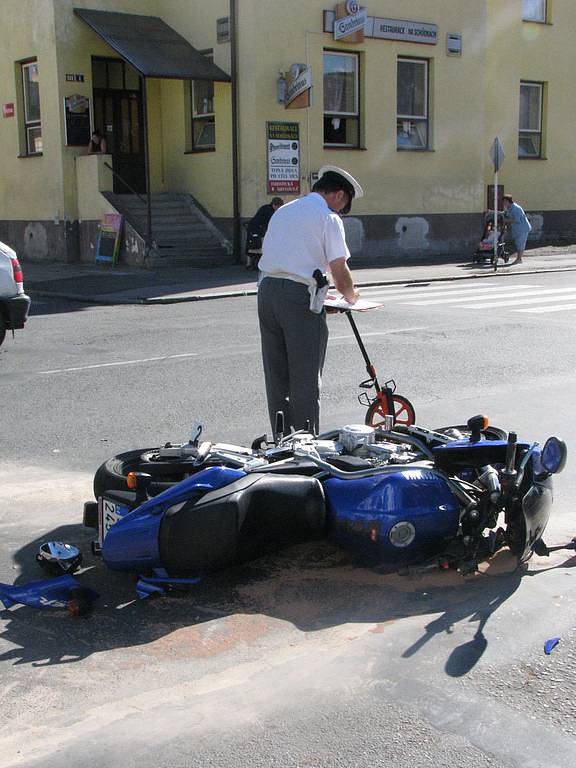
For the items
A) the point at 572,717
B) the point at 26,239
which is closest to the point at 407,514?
the point at 572,717

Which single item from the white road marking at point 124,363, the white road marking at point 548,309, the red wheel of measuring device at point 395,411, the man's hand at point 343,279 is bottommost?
the white road marking at point 548,309

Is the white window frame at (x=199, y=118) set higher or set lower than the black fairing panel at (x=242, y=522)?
higher

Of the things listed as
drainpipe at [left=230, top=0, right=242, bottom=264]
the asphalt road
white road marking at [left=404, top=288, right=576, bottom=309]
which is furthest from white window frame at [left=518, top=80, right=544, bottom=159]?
the asphalt road

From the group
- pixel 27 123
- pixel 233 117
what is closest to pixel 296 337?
pixel 233 117

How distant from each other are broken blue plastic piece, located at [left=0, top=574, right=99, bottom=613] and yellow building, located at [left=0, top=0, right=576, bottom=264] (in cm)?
1891

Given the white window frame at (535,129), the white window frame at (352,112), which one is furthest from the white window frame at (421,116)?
the white window frame at (535,129)

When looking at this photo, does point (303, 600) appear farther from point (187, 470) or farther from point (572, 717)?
point (572, 717)

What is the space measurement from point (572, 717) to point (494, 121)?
92.1 ft

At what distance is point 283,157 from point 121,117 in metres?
4.72

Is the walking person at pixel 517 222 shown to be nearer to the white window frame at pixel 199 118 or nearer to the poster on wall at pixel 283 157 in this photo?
the poster on wall at pixel 283 157

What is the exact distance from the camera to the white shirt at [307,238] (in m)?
6.11

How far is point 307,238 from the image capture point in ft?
20.1

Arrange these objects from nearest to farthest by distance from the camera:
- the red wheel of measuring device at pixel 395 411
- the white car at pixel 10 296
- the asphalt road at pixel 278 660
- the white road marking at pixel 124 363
Result: the asphalt road at pixel 278 660, the red wheel of measuring device at pixel 395 411, the white road marking at pixel 124 363, the white car at pixel 10 296

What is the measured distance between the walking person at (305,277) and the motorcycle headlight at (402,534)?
176 centimetres
